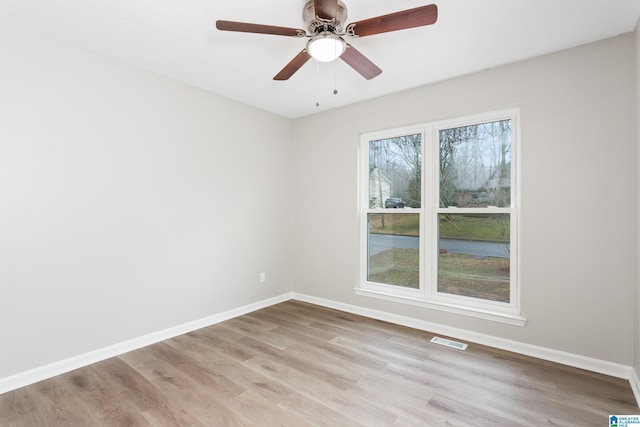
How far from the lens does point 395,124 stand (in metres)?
3.50

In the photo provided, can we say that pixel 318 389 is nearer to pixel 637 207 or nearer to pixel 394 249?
pixel 394 249

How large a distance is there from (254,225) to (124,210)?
1492 millimetres

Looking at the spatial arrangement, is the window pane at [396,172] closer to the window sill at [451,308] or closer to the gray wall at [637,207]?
the window sill at [451,308]

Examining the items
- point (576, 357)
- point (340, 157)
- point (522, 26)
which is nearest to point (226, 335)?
point (340, 157)

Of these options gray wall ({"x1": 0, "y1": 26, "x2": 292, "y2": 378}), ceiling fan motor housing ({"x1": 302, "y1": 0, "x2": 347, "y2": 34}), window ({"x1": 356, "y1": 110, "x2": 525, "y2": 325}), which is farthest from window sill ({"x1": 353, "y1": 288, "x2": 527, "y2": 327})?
ceiling fan motor housing ({"x1": 302, "y1": 0, "x2": 347, "y2": 34})

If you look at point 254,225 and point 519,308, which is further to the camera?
point 254,225

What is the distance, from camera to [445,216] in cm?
327

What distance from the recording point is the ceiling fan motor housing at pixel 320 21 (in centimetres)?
187

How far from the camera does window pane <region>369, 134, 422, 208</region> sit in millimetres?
3475

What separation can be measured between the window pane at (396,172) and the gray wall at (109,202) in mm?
1500

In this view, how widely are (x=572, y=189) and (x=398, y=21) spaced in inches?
76.8

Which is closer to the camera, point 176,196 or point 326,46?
point 326,46

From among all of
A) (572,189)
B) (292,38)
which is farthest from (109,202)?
(572,189)

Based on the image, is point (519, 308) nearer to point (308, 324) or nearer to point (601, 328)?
point (601, 328)
